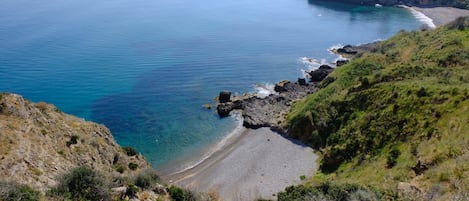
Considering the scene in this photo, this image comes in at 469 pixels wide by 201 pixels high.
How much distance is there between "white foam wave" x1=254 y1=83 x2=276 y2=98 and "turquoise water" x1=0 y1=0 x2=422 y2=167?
2.32m

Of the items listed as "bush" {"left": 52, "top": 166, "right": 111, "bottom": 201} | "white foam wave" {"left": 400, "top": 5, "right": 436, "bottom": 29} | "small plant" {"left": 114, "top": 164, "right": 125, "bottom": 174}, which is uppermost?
"bush" {"left": 52, "top": 166, "right": 111, "bottom": 201}

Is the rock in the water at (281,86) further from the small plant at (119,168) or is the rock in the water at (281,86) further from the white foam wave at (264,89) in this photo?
the small plant at (119,168)

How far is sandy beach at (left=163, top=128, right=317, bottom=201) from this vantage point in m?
46.6

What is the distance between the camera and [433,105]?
4322 centimetres

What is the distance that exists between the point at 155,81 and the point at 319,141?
42283 millimetres

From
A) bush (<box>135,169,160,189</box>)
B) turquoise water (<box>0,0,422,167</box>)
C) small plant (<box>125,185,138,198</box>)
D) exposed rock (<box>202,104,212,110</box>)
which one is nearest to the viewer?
small plant (<box>125,185,138,198</box>)

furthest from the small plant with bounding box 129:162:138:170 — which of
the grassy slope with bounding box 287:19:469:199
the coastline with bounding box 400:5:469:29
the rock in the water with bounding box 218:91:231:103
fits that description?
the coastline with bounding box 400:5:469:29

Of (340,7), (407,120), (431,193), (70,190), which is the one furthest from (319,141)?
(340,7)

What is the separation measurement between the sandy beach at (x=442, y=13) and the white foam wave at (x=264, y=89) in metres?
81.8

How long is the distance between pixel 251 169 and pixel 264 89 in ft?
111

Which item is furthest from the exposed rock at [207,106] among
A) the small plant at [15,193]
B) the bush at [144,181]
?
the small plant at [15,193]

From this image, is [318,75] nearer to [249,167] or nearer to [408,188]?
[249,167]

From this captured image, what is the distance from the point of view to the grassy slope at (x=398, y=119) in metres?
33.0

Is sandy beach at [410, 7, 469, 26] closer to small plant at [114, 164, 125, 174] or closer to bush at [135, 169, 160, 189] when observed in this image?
small plant at [114, 164, 125, 174]
